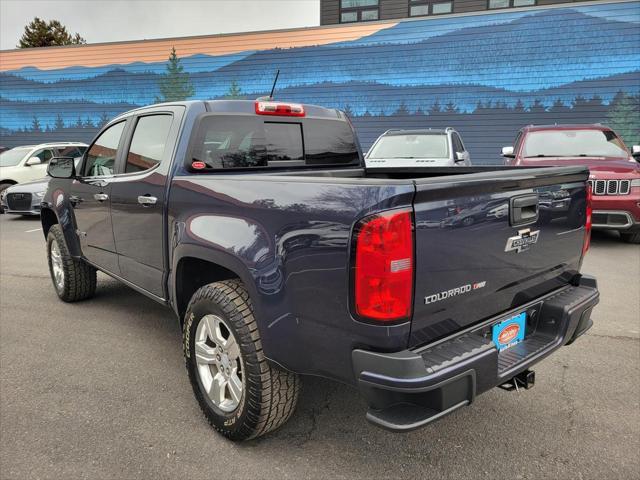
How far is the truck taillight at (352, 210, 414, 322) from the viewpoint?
179 cm

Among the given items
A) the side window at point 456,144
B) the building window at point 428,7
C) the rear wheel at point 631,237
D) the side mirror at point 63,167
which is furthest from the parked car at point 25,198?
the building window at point 428,7

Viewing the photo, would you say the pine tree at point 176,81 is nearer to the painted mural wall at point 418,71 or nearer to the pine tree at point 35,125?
the painted mural wall at point 418,71

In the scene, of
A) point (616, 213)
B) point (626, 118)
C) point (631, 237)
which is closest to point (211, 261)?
point (616, 213)

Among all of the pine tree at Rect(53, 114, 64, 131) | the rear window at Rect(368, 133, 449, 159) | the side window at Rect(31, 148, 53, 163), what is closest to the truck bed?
the rear window at Rect(368, 133, 449, 159)

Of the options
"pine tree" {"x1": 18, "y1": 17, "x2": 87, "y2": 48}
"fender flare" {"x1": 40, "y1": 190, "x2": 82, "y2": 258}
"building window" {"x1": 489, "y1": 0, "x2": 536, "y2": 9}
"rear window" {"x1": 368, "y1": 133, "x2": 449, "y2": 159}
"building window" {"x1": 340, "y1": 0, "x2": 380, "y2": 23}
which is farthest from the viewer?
"pine tree" {"x1": 18, "y1": 17, "x2": 87, "y2": 48}

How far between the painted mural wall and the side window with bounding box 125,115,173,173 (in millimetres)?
12255

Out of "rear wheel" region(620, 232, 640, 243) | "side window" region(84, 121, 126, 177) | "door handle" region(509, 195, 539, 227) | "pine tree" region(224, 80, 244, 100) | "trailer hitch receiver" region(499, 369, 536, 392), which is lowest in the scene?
"rear wheel" region(620, 232, 640, 243)

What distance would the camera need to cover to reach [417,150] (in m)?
9.14

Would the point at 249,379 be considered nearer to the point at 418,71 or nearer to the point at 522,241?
the point at 522,241

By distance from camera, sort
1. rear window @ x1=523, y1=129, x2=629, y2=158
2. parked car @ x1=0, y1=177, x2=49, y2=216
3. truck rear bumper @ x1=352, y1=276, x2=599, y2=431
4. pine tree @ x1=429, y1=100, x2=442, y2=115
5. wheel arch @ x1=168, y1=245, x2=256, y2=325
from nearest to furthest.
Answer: truck rear bumper @ x1=352, y1=276, x2=599, y2=431 < wheel arch @ x1=168, y1=245, x2=256, y2=325 < rear window @ x1=523, y1=129, x2=629, y2=158 < parked car @ x1=0, y1=177, x2=49, y2=216 < pine tree @ x1=429, y1=100, x2=442, y2=115

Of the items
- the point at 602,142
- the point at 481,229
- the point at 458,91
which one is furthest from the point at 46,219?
the point at 458,91

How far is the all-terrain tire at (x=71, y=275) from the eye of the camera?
15.4 feet

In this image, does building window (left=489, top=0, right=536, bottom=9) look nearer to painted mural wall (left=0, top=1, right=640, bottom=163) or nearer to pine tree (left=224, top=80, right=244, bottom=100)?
painted mural wall (left=0, top=1, right=640, bottom=163)

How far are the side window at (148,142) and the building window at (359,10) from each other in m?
18.4
